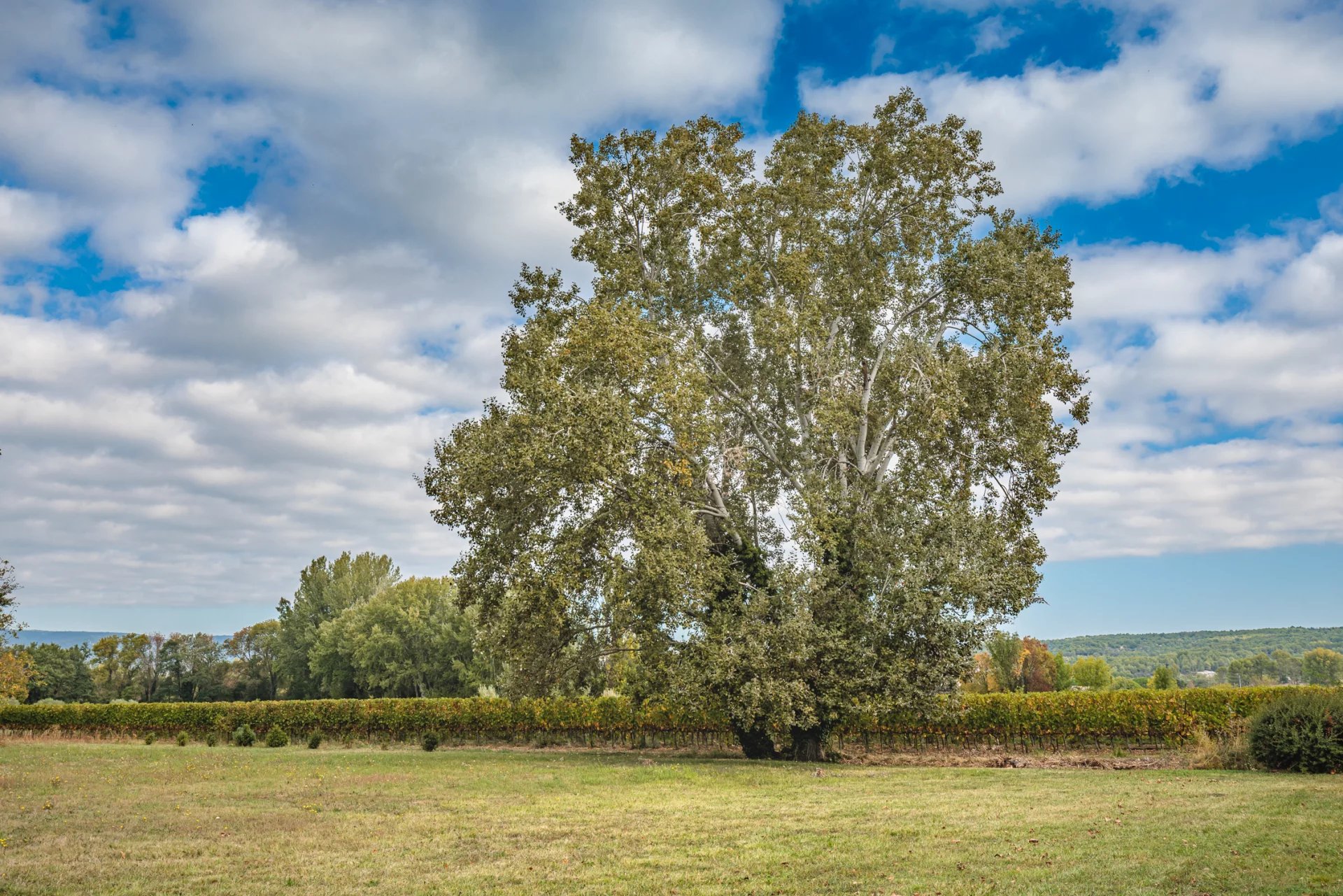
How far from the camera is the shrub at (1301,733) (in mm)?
15055

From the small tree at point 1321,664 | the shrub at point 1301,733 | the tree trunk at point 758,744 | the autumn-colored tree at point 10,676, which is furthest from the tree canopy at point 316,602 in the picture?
the small tree at point 1321,664

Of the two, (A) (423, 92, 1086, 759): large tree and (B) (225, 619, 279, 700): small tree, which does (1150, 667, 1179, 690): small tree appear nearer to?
(A) (423, 92, 1086, 759): large tree

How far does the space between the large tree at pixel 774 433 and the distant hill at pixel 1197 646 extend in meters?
70.7

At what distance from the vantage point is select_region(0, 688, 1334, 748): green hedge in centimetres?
2273

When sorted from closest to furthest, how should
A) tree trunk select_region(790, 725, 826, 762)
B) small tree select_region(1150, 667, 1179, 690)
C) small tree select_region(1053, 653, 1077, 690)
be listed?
1. tree trunk select_region(790, 725, 826, 762)
2. small tree select_region(1150, 667, 1179, 690)
3. small tree select_region(1053, 653, 1077, 690)

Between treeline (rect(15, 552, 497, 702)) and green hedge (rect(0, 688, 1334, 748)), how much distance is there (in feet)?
31.8

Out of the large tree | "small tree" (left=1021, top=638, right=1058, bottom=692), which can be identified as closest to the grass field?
the large tree

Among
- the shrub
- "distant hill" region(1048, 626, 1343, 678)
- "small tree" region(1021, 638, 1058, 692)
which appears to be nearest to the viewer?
the shrub

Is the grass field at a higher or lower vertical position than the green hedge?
higher

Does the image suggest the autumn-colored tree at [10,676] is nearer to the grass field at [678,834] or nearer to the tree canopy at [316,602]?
the tree canopy at [316,602]

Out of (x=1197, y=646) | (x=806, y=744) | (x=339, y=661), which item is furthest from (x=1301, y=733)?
(x=1197, y=646)

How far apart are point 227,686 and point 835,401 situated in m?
60.0

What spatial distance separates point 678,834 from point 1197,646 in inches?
4882

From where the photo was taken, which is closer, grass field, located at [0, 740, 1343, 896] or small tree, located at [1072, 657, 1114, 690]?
grass field, located at [0, 740, 1343, 896]
